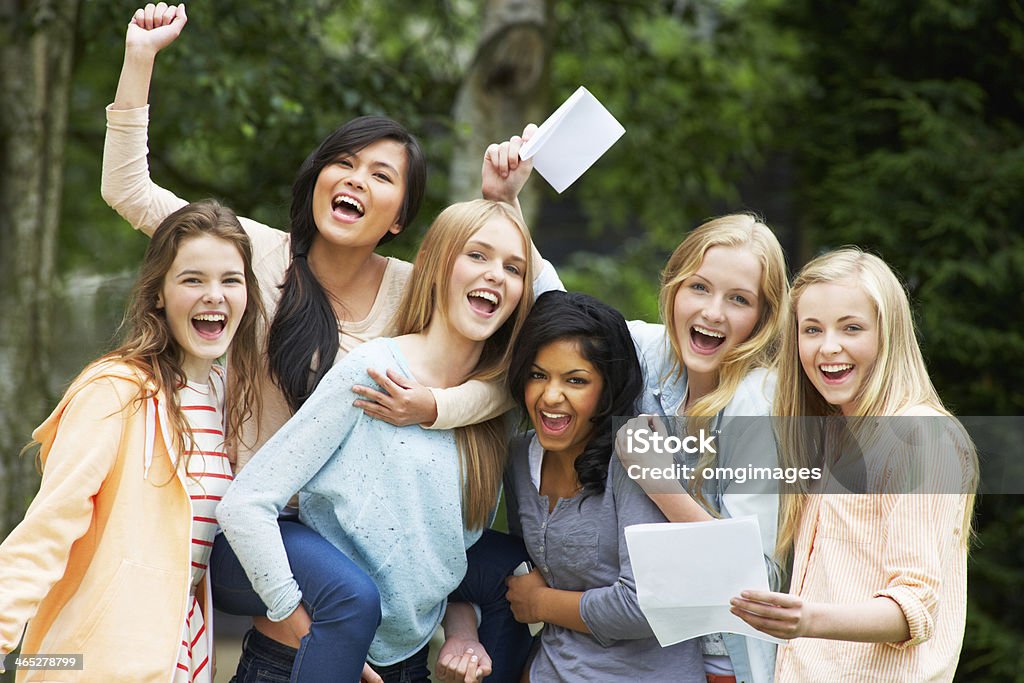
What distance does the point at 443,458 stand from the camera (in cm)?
263

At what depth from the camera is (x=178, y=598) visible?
241 cm

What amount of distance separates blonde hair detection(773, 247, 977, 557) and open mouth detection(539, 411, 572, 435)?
1.62 feet

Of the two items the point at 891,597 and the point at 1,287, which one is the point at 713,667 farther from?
the point at 1,287

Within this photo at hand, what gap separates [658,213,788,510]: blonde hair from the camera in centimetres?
268

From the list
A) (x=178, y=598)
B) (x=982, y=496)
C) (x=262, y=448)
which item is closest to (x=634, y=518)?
(x=262, y=448)

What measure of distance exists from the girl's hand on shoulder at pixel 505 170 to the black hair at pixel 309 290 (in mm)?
193

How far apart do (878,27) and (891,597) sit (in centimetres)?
389

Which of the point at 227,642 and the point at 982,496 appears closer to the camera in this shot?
the point at 982,496

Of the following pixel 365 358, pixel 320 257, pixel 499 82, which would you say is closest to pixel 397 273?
pixel 320 257

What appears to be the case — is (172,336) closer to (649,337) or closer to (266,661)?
(266,661)

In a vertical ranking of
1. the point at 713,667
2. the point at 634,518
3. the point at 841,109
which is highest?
the point at 841,109

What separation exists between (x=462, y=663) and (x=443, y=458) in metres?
0.49

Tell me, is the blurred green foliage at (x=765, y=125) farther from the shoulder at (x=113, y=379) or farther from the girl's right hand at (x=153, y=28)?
the shoulder at (x=113, y=379)

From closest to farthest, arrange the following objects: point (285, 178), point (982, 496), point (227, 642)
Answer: point (982, 496) → point (285, 178) → point (227, 642)
